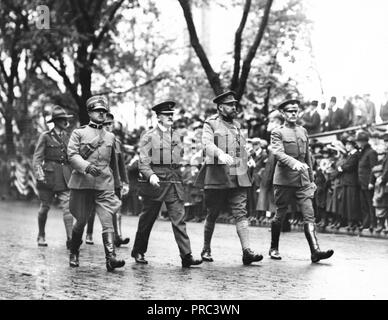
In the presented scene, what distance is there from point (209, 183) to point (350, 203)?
646 centimetres

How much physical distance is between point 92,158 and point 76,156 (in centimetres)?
23

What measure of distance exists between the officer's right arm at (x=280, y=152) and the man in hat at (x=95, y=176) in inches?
82.2

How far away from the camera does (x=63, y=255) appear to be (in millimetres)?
11484

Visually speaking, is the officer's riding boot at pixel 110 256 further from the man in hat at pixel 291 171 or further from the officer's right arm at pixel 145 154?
the man in hat at pixel 291 171

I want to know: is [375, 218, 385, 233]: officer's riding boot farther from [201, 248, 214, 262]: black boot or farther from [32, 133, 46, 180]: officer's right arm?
[32, 133, 46, 180]: officer's right arm

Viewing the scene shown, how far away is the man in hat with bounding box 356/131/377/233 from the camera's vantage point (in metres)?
→ 15.8

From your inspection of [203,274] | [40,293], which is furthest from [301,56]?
[40,293]

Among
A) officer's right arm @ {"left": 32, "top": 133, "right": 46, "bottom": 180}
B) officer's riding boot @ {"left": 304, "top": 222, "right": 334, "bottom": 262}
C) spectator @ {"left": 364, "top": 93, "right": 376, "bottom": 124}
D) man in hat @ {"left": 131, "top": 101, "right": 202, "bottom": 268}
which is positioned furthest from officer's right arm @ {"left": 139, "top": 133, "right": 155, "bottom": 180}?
spectator @ {"left": 364, "top": 93, "right": 376, "bottom": 124}

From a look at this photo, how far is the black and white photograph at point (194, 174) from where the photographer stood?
8.81 meters

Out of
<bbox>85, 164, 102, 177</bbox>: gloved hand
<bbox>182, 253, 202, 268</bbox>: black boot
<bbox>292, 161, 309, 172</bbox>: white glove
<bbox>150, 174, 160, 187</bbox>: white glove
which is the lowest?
<bbox>182, 253, 202, 268</bbox>: black boot

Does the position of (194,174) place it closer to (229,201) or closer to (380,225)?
(380,225)

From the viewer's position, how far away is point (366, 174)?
15.8m

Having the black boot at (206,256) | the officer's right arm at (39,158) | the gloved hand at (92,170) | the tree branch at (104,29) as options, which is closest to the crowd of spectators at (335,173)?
the officer's right arm at (39,158)

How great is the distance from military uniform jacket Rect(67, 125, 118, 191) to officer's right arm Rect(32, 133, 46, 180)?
261 centimetres
